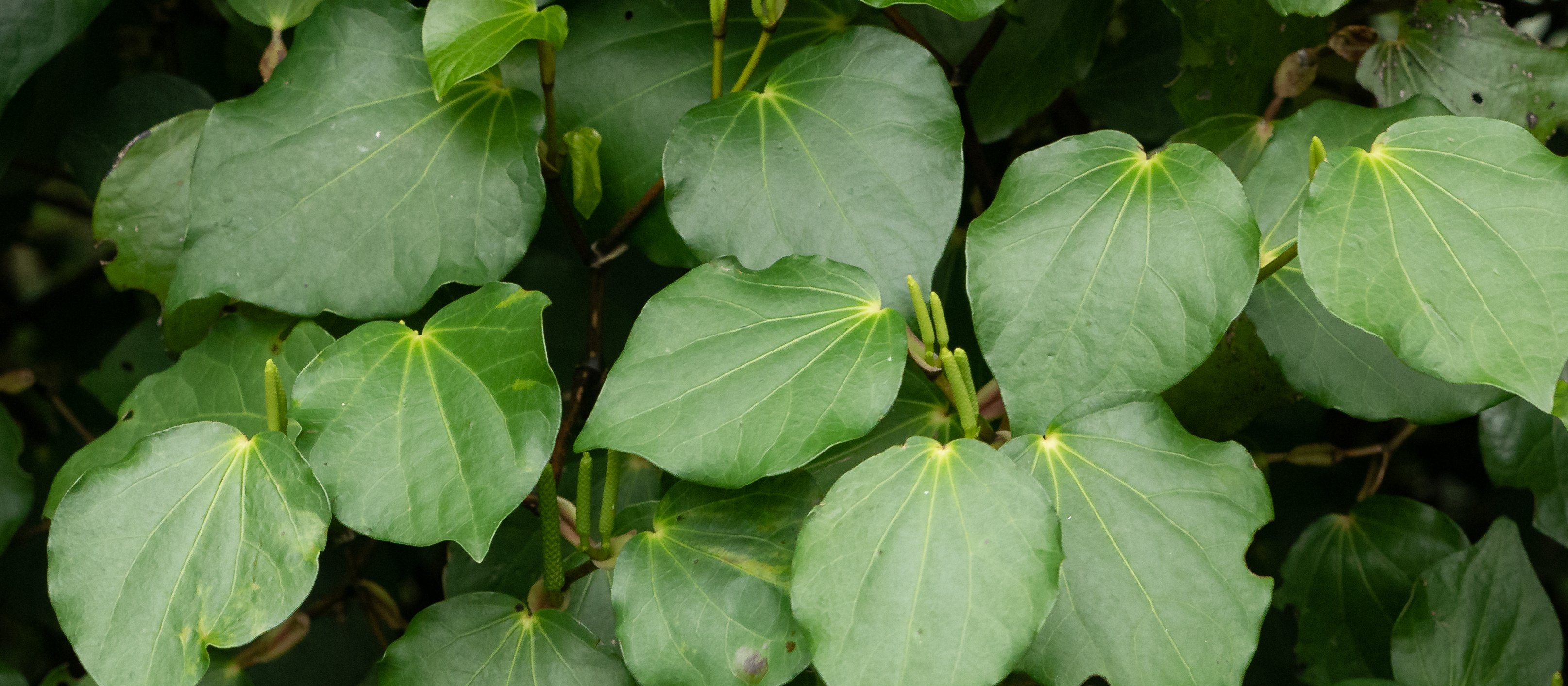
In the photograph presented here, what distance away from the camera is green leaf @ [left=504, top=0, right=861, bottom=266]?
89 cm

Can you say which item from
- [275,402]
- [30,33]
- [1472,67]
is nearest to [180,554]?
[275,402]

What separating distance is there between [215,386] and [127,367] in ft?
1.20

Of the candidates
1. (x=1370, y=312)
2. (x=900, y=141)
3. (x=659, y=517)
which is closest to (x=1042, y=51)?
(x=900, y=141)

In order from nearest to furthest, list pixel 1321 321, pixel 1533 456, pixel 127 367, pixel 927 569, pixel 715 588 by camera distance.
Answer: pixel 927 569 → pixel 715 588 → pixel 1321 321 → pixel 1533 456 → pixel 127 367

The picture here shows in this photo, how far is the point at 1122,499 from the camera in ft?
2.25

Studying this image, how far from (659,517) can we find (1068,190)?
0.37 meters

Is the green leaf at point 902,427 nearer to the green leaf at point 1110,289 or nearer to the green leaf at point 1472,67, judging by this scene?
the green leaf at point 1110,289

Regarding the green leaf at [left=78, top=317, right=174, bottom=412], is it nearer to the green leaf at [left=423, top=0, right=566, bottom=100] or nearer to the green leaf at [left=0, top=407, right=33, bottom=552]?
the green leaf at [left=0, top=407, right=33, bottom=552]

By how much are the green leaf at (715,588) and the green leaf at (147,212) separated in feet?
1.91

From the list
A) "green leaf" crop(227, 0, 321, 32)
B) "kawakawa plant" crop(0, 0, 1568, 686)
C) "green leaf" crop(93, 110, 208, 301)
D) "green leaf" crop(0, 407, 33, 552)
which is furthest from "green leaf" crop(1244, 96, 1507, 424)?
"green leaf" crop(0, 407, 33, 552)

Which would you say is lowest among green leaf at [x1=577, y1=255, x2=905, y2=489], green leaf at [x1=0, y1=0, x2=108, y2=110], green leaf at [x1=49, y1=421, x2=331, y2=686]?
green leaf at [x1=49, y1=421, x2=331, y2=686]

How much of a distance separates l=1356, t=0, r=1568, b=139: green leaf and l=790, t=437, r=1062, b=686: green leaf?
1.99 ft

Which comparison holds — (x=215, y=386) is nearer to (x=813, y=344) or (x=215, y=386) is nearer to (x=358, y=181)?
(x=358, y=181)

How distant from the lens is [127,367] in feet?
3.83
